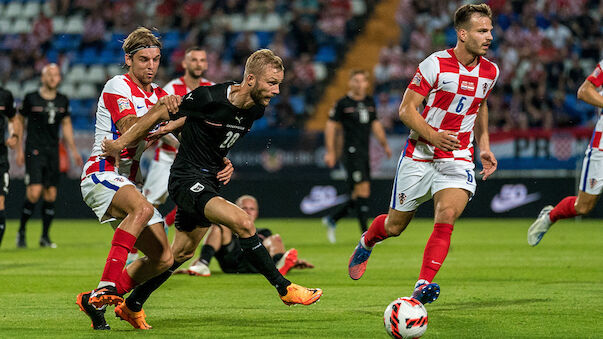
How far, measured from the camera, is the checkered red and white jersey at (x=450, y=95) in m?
6.56

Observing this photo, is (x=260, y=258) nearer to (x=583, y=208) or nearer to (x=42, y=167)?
(x=583, y=208)

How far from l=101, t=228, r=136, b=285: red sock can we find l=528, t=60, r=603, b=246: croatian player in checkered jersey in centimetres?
446

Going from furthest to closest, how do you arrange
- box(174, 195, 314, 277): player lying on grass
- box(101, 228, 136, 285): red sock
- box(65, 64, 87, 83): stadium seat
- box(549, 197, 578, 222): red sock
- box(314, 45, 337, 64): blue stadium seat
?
box(65, 64, 87, 83): stadium seat → box(314, 45, 337, 64): blue stadium seat → box(174, 195, 314, 277): player lying on grass → box(549, 197, 578, 222): red sock → box(101, 228, 136, 285): red sock

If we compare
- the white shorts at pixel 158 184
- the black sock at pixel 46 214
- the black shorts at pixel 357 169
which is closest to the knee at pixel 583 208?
the white shorts at pixel 158 184

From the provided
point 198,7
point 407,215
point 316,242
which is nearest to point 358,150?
point 316,242

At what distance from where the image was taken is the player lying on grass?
9.32 meters

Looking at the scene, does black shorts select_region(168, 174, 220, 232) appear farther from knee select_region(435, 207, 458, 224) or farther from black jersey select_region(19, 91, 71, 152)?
black jersey select_region(19, 91, 71, 152)

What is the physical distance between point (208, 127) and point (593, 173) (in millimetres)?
4296

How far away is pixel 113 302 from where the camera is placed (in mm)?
5625

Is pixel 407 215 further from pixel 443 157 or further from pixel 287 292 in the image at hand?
pixel 287 292

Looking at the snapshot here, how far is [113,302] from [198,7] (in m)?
19.9

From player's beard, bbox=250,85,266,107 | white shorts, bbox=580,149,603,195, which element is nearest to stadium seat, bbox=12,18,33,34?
white shorts, bbox=580,149,603,195

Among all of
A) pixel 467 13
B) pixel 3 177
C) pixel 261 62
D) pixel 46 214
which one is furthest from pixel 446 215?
pixel 46 214

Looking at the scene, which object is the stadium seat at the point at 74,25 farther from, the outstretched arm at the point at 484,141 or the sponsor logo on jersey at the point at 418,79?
the sponsor logo on jersey at the point at 418,79
